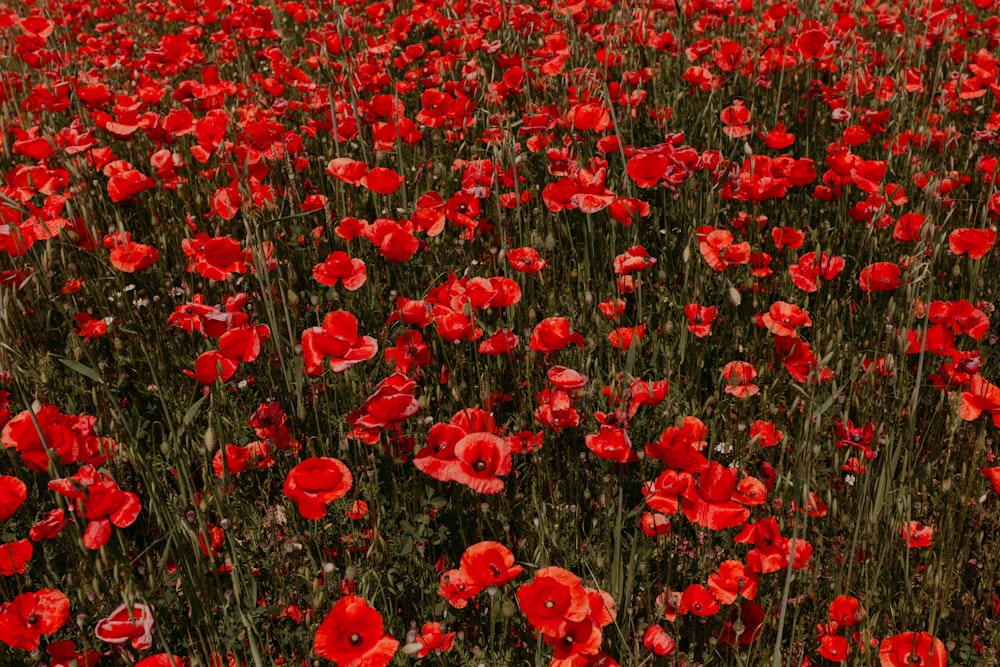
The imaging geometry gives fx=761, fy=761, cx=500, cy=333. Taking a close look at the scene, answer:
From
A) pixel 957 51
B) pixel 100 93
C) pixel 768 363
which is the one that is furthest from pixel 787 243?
pixel 100 93

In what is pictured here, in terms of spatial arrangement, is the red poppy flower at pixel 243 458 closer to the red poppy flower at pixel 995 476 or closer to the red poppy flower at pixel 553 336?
the red poppy flower at pixel 553 336

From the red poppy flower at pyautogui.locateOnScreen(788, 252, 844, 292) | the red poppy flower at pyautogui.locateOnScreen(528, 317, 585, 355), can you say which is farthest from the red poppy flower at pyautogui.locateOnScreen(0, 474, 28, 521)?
the red poppy flower at pyautogui.locateOnScreen(788, 252, 844, 292)

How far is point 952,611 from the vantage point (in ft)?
6.56

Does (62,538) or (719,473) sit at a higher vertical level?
(719,473)

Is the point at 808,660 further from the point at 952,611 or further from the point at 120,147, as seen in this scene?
the point at 120,147

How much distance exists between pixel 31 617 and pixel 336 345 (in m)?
0.96

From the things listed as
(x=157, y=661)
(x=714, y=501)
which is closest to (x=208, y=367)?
(x=157, y=661)

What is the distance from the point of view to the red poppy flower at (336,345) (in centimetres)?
214

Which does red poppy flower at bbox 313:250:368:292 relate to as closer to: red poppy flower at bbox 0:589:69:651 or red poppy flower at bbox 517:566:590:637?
red poppy flower at bbox 0:589:69:651

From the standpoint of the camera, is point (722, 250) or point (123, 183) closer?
point (722, 250)

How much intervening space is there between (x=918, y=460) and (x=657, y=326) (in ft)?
3.24

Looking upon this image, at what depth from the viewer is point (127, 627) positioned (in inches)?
62.1

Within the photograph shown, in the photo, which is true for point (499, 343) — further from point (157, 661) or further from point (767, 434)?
point (157, 661)

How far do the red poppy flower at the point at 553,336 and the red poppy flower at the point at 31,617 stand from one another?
54.2 inches
